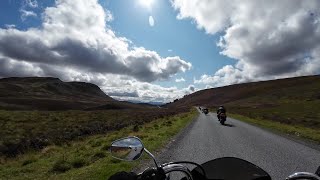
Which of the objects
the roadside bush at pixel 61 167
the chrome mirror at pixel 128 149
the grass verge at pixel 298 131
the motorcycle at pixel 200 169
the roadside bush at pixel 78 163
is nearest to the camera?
the motorcycle at pixel 200 169

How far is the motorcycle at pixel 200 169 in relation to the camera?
132 inches

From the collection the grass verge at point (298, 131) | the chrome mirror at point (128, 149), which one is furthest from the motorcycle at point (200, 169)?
the grass verge at point (298, 131)

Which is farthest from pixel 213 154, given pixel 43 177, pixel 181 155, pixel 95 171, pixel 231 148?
pixel 43 177

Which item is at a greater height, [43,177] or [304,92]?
[304,92]

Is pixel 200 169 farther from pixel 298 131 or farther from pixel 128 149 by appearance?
pixel 298 131

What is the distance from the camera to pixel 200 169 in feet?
12.2

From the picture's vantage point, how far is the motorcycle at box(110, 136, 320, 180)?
3.35 m

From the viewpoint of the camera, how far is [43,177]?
1001cm

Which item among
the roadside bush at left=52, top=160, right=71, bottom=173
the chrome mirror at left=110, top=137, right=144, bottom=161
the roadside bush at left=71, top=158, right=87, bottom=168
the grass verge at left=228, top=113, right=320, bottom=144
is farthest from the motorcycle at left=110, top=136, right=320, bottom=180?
the grass verge at left=228, top=113, right=320, bottom=144

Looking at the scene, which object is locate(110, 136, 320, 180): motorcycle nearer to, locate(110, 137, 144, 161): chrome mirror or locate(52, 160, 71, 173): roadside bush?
locate(110, 137, 144, 161): chrome mirror

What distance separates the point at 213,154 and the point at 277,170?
3537mm

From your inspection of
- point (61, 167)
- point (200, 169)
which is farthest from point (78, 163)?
point (200, 169)

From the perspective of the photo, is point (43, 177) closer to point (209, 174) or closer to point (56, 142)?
point (209, 174)

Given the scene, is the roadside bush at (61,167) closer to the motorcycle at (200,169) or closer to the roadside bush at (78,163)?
the roadside bush at (78,163)
